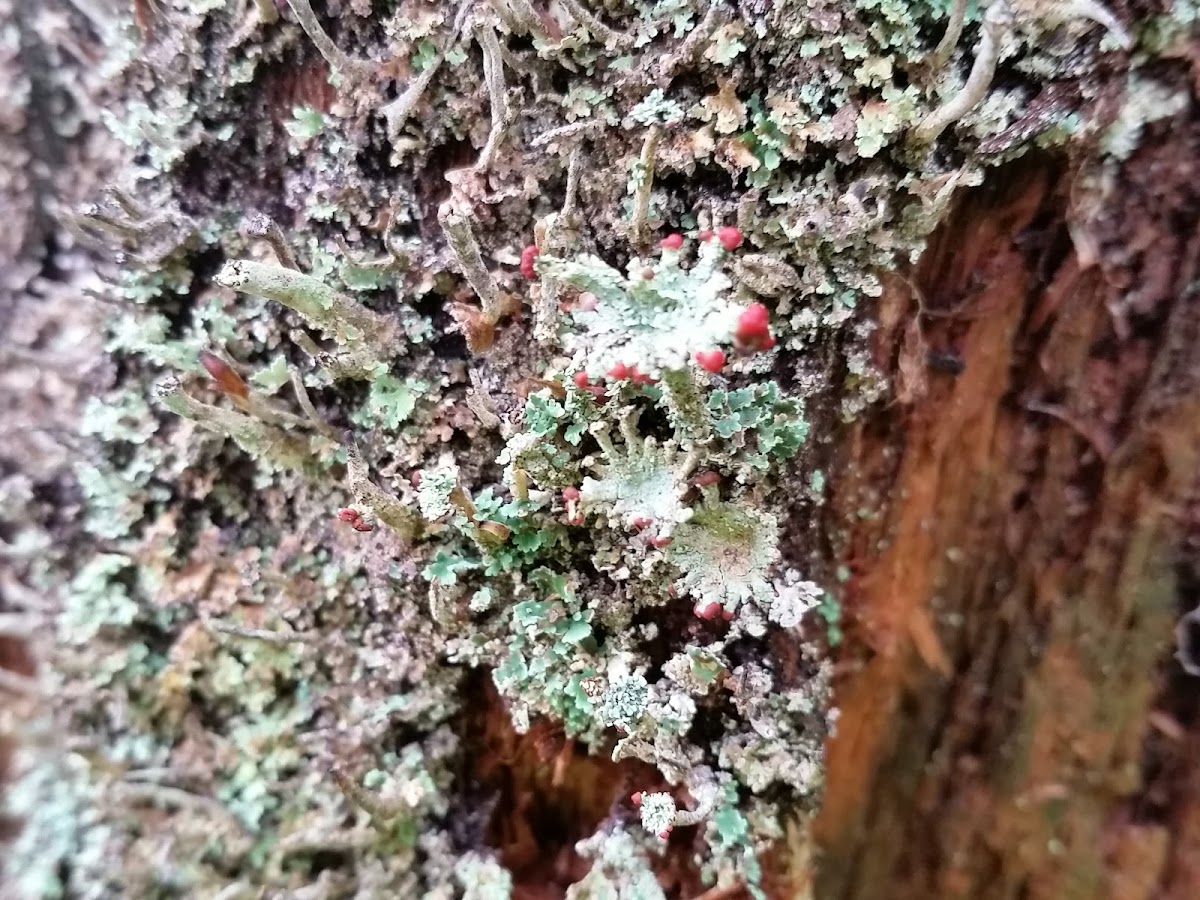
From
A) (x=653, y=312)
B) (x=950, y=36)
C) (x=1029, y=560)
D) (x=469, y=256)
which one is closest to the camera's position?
(x=653, y=312)

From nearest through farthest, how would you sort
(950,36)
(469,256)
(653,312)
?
(653,312) → (950,36) → (469,256)

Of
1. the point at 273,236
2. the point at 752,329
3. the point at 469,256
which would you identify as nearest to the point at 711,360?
the point at 752,329

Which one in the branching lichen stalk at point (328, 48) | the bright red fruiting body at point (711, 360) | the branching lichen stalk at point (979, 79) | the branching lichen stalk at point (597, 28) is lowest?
the bright red fruiting body at point (711, 360)

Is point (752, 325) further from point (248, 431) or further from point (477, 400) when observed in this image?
point (248, 431)

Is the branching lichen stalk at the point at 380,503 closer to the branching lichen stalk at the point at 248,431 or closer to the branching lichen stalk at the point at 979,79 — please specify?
the branching lichen stalk at the point at 248,431

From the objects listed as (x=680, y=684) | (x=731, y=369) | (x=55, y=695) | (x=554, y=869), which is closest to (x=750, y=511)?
(x=731, y=369)

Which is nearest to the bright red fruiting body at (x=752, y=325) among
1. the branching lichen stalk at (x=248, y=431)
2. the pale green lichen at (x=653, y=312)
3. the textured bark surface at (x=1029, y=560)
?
the pale green lichen at (x=653, y=312)

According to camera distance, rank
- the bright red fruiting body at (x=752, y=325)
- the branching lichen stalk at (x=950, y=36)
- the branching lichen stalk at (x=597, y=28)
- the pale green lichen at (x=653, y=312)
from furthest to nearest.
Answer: the branching lichen stalk at (x=597, y=28) < the branching lichen stalk at (x=950, y=36) < the pale green lichen at (x=653, y=312) < the bright red fruiting body at (x=752, y=325)

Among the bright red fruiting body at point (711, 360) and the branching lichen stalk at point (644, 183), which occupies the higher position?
the branching lichen stalk at point (644, 183)

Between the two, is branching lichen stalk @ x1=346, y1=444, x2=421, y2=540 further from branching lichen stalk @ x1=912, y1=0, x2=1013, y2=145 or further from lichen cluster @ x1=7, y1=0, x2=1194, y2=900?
branching lichen stalk @ x1=912, y1=0, x2=1013, y2=145
